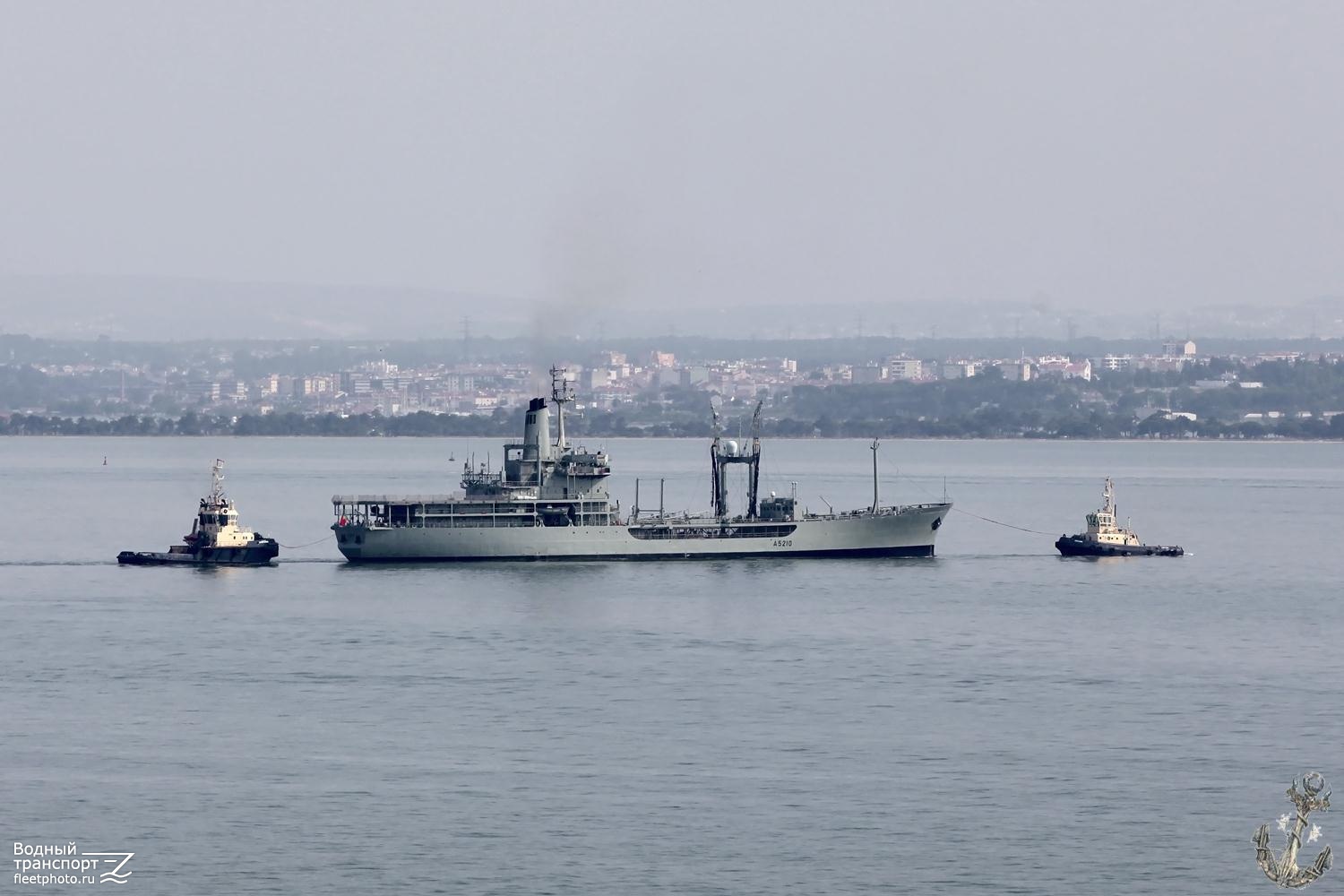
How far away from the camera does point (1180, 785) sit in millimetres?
39656

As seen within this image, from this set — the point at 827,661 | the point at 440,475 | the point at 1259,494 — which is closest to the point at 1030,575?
the point at 827,661

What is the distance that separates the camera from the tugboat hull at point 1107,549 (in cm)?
8994

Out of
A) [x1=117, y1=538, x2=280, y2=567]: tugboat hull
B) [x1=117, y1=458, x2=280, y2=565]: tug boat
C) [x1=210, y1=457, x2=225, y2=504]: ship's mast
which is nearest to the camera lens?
[x1=210, y1=457, x2=225, y2=504]: ship's mast

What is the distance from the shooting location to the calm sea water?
35.1 metres

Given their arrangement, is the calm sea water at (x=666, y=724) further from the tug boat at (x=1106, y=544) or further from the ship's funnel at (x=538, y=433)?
the tug boat at (x=1106, y=544)

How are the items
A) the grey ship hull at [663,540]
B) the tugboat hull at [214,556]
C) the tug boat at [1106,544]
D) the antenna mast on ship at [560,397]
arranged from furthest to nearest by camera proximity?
the tug boat at [1106,544] < the antenna mast on ship at [560,397] < the grey ship hull at [663,540] < the tugboat hull at [214,556]

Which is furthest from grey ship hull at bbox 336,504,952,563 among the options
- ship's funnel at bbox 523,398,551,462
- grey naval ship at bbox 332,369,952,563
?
ship's funnel at bbox 523,398,551,462

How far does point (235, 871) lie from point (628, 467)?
153429mm

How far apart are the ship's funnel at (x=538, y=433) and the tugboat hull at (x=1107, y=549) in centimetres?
2293

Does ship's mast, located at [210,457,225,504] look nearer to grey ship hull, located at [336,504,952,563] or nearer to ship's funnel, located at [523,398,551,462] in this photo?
grey ship hull, located at [336,504,952,563]

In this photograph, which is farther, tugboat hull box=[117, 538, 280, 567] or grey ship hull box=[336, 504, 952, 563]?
grey ship hull box=[336, 504, 952, 563]

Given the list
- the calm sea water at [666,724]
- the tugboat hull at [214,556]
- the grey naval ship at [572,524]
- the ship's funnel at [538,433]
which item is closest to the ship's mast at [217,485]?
the tugboat hull at [214,556]

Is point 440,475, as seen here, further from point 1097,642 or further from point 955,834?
point 955,834

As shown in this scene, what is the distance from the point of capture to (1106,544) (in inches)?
3541
